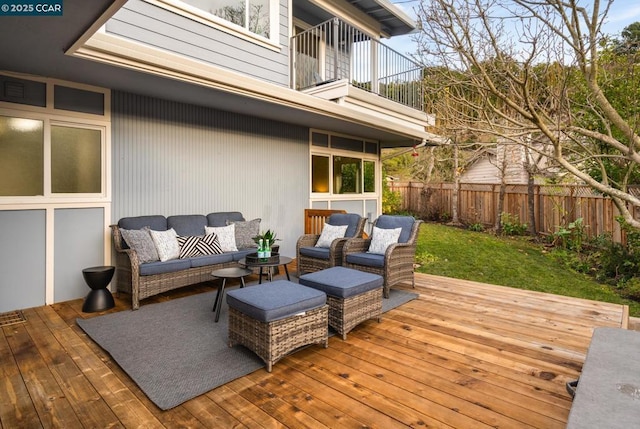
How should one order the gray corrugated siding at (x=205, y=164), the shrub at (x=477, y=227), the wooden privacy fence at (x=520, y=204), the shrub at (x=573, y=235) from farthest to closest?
1. the shrub at (x=477, y=227)
2. the shrub at (x=573, y=235)
3. the wooden privacy fence at (x=520, y=204)
4. the gray corrugated siding at (x=205, y=164)

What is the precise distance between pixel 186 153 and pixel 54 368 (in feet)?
11.2

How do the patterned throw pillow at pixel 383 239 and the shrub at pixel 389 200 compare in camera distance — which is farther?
the shrub at pixel 389 200

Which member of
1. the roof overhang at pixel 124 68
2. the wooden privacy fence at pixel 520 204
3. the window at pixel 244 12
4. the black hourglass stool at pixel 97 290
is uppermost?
the window at pixel 244 12

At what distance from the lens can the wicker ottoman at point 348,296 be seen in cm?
314

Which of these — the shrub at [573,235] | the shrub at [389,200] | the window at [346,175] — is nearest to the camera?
the shrub at [573,235]

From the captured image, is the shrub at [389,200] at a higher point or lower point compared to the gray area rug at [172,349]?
higher

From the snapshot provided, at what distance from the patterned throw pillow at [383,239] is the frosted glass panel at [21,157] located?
4083 millimetres

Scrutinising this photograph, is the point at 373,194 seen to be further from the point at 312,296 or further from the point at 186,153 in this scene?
the point at 312,296

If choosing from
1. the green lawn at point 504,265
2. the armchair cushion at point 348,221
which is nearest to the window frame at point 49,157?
the armchair cushion at point 348,221

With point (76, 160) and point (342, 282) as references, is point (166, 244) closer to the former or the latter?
point (76, 160)

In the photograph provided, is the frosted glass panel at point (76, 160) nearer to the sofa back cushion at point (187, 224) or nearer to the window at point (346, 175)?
the sofa back cushion at point (187, 224)

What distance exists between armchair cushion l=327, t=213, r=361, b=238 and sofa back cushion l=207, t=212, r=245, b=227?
59.0 inches

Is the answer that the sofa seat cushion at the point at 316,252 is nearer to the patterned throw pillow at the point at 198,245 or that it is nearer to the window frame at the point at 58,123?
the patterned throw pillow at the point at 198,245

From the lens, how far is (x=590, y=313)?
12.5ft
